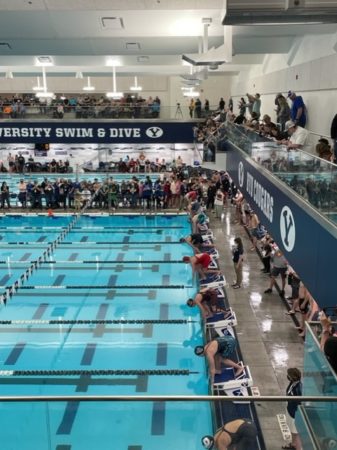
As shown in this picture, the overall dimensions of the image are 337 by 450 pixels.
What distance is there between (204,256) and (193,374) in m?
3.37

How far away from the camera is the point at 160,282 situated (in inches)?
Result: 458

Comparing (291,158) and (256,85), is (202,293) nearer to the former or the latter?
(291,158)

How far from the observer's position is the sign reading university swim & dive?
21.0 metres

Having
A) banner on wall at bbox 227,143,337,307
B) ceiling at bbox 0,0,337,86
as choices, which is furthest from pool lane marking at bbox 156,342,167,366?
ceiling at bbox 0,0,337,86

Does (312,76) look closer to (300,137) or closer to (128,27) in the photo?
(300,137)

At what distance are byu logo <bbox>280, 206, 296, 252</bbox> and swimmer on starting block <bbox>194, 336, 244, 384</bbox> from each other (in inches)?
64.8

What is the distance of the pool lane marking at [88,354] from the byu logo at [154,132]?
45.5 ft

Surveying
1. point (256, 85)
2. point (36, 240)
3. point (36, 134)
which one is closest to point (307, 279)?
point (36, 240)

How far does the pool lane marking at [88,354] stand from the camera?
7977mm

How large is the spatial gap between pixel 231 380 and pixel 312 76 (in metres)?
8.18

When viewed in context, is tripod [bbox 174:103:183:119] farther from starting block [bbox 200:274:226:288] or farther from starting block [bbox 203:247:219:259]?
starting block [bbox 200:274:226:288]

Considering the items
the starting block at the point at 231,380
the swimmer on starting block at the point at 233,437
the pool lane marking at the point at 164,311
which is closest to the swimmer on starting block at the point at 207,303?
the pool lane marking at the point at 164,311

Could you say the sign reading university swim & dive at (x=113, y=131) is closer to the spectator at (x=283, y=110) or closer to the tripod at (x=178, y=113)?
the tripod at (x=178, y=113)

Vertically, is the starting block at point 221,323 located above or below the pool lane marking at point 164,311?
above
